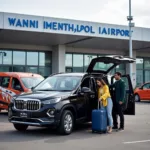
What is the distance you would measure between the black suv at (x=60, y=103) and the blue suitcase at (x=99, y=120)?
1.58 ft

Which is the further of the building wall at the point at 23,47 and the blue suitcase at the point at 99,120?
the building wall at the point at 23,47

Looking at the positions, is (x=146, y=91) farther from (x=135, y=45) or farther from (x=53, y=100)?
(x=53, y=100)

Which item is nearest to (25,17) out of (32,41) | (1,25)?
(1,25)

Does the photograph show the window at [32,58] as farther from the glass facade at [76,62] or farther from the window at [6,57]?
the glass facade at [76,62]

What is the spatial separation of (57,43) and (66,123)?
2068 centimetres

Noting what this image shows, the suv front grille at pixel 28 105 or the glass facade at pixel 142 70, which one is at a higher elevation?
the glass facade at pixel 142 70

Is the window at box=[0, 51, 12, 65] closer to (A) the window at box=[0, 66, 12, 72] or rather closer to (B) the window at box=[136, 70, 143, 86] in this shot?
(A) the window at box=[0, 66, 12, 72]

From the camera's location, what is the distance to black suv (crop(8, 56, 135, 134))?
30.0 ft

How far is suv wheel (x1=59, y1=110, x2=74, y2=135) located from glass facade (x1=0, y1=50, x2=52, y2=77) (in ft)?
65.0

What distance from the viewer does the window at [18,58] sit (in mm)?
29206

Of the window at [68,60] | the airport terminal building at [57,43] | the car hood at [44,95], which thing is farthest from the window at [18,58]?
the car hood at [44,95]

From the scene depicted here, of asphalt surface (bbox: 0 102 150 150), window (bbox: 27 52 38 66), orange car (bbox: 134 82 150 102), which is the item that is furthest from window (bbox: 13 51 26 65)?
asphalt surface (bbox: 0 102 150 150)

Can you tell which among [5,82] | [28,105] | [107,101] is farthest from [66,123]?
[5,82]

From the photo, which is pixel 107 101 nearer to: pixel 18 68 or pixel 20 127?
pixel 20 127
